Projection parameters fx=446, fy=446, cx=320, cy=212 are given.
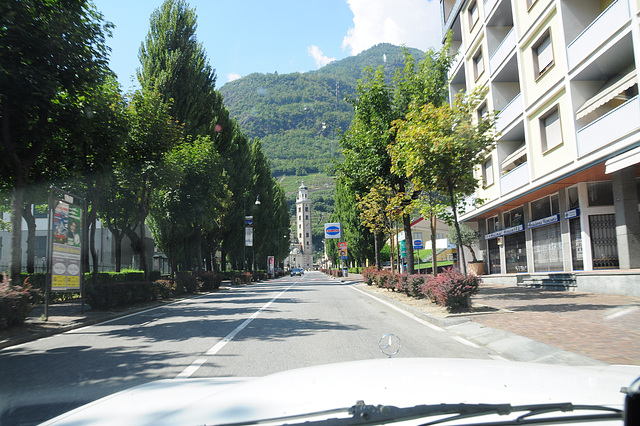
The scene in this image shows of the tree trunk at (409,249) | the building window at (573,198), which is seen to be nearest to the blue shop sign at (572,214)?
the building window at (573,198)

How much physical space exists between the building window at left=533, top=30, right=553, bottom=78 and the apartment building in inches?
2.3

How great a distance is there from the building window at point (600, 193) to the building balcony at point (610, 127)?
2.25 m

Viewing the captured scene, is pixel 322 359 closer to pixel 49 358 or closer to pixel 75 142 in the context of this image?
pixel 49 358

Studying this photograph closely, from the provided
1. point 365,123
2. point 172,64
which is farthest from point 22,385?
point 172,64

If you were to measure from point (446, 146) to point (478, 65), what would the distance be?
1868 cm

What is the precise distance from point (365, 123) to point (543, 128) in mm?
8341

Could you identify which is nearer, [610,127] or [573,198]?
[610,127]

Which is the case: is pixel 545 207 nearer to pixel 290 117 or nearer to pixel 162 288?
pixel 162 288

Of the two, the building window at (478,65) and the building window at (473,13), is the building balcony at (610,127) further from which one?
the building window at (473,13)

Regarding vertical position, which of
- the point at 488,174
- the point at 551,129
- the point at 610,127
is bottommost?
the point at 610,127

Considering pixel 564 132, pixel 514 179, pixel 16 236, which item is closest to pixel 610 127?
pixel 564 132

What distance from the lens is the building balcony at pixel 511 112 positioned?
22.5 metres

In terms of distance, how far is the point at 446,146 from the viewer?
12578mm

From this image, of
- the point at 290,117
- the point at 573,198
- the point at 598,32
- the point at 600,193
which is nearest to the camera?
the point at 598,32
